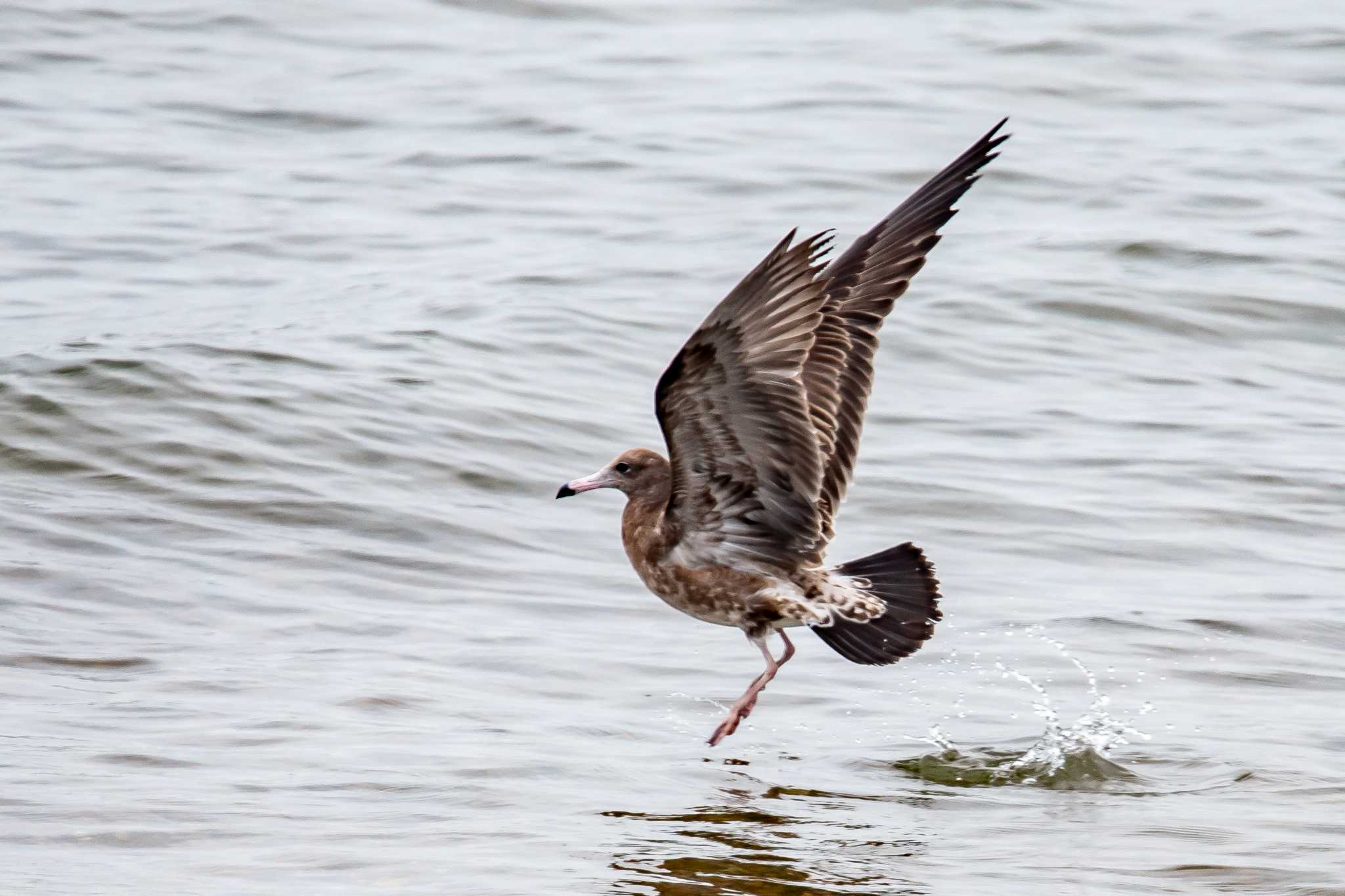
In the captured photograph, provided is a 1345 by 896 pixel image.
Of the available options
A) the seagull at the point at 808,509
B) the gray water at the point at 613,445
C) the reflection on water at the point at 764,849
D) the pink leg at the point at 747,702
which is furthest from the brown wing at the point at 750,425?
the reflection on water at the point at 764,849

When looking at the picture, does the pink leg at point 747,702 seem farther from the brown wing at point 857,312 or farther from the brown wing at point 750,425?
the brown wing at point 857,312

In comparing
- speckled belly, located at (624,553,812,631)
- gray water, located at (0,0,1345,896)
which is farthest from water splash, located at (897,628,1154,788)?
speckled belly, located at (624,553,812,631)

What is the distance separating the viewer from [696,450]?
17.6 ft

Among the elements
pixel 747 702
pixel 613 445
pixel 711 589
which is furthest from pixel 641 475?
pixel 613 445

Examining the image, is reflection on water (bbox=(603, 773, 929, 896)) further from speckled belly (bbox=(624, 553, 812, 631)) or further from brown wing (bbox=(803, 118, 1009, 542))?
brown wing (bbox=(803, 118, 1009, 542))

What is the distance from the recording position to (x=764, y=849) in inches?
184

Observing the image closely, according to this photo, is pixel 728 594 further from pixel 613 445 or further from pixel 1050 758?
pixel 613 445

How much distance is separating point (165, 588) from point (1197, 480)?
4.43m

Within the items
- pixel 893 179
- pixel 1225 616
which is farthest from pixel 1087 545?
pixel 893 179

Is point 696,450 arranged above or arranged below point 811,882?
above

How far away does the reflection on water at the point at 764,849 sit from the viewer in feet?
14.5

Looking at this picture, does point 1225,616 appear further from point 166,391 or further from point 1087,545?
point 166,391

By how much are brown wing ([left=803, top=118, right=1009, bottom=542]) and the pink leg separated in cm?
42

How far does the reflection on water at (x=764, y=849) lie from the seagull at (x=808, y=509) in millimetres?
555
